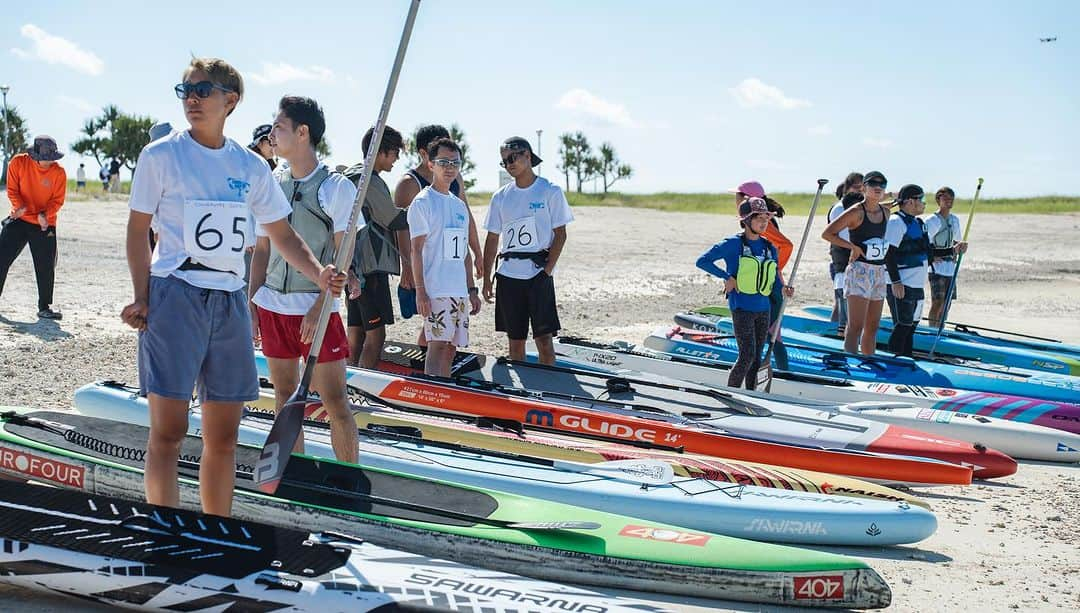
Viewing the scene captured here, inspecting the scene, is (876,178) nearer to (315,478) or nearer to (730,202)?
(315,478)

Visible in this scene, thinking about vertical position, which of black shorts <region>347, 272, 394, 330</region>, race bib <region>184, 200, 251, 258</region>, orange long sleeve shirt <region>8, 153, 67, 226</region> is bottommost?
black shorts <region>347, 272, 394, 330</region>

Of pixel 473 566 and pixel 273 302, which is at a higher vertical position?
pixel 273 302

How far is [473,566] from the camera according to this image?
4.12m

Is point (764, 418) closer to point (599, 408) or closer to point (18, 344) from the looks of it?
point (599, 408)

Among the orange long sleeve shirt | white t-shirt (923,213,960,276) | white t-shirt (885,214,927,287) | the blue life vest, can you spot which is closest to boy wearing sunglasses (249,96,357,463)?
white t-shirt (885,214,927,287)

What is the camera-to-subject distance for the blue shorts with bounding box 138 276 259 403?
12.0ft

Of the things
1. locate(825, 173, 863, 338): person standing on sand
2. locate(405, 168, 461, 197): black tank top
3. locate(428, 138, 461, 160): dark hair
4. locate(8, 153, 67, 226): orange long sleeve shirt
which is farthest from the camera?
locate(825, 173, 863, 338): person standing on sand

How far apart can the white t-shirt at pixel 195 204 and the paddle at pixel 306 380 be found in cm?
52

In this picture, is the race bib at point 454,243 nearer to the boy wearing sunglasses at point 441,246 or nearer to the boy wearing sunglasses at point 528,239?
the boy wearing sunglasses at point 441,246

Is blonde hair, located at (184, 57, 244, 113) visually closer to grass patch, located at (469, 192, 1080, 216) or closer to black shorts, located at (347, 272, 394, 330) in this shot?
black shorts, located at (347, 272, 394, 330)

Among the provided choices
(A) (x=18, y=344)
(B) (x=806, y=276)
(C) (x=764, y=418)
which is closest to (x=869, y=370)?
(C) (x=764, y=418)

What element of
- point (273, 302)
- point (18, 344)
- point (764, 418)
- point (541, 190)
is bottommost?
point (18, 344)

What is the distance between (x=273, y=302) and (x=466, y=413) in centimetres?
224

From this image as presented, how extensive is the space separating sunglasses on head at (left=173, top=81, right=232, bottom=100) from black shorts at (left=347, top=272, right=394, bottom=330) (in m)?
3.39
